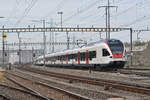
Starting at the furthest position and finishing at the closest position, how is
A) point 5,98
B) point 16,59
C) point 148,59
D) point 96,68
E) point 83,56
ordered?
1. point 16,59
2. point 148,59
3. point 83,56
4. point 96,68
5. point 5,98

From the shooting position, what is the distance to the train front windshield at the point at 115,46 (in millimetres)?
29994

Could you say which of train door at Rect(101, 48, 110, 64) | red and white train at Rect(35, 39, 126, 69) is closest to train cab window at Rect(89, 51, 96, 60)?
red and white train at Rect(35, 39, 126, 69)

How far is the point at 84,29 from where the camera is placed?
58656 millimetres

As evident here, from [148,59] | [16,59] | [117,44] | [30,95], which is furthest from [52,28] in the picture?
[16,59]

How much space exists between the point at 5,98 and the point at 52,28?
44.8 m

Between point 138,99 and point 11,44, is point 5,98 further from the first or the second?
point 11,44

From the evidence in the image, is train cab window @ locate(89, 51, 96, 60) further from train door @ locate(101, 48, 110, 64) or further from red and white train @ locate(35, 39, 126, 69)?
train door @ locate(101, 48, 110, 64)

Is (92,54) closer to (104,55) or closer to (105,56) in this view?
(104,55)

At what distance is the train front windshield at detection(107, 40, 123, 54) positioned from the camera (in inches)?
1181

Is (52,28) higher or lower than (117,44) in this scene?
higher

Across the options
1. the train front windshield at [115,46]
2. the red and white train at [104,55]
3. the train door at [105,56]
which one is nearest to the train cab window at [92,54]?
the red and white train at [104,55]

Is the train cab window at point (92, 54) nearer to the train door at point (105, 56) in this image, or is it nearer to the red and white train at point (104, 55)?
the red and white train at point (104, 55)

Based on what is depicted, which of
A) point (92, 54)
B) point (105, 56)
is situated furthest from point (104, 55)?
point (92, 54)

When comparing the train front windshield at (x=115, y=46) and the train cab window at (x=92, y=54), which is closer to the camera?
the train front windshield at (x=115, y=46)
